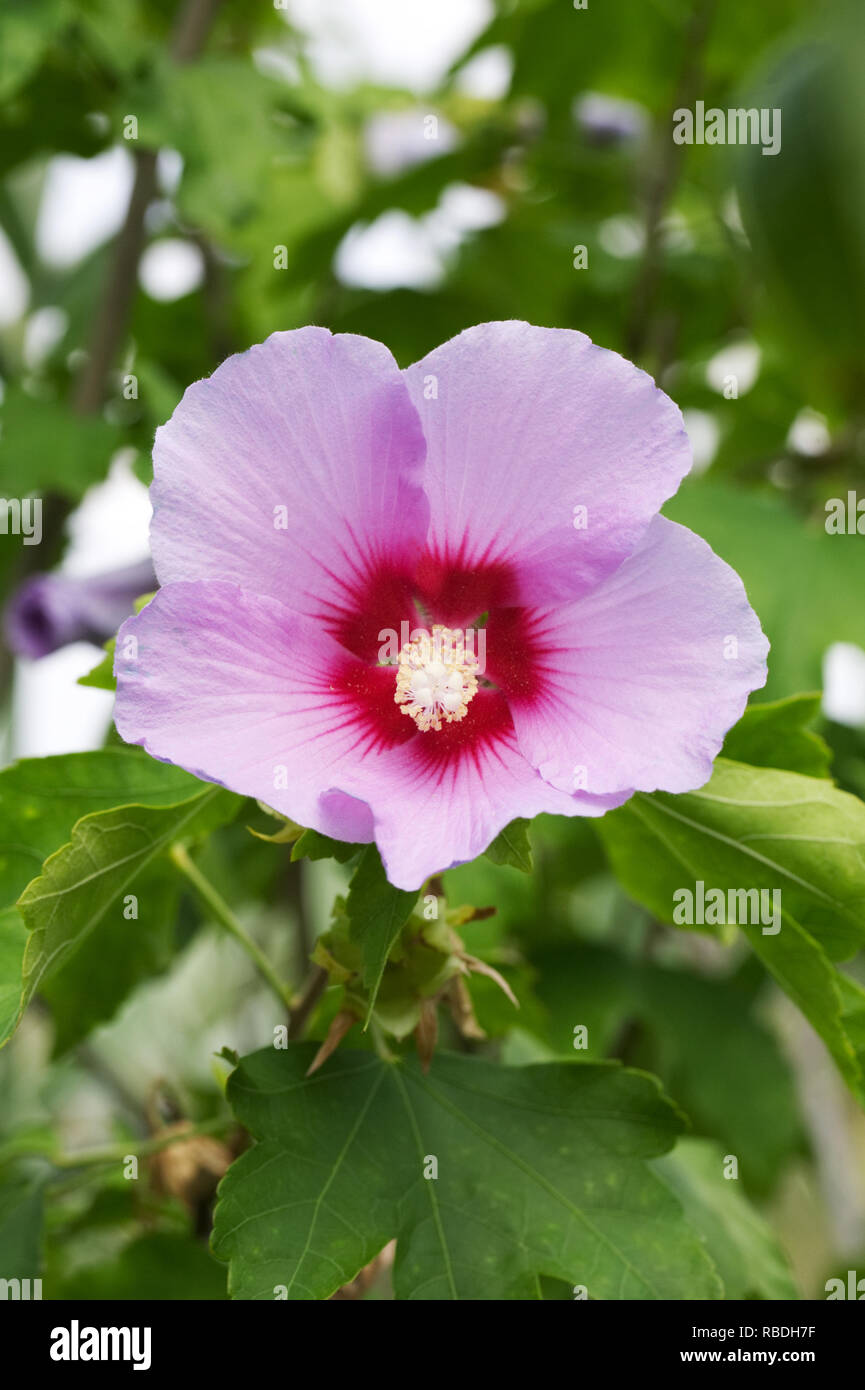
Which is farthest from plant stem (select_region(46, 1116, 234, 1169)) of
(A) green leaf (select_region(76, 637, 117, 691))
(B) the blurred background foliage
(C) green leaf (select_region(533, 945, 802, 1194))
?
(C) green leaf (select_region(533, 945, 802, 1194))

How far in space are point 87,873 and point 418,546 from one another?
215 millimetres

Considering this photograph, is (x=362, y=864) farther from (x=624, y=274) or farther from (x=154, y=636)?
(x=624, y=274)

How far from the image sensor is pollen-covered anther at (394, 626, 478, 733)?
23.7 inches

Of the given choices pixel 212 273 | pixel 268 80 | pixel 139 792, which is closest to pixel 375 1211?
pixel 139 792

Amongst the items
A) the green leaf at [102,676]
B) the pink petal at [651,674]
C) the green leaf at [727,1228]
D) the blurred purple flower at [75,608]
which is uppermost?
the blurred purple flower at [75,608]

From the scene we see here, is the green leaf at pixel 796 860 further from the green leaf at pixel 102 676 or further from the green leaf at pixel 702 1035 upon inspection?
the green leaf at pixel 702 1035

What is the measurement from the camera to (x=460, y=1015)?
653 mm

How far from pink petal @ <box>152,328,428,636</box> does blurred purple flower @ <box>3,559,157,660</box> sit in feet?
1.74

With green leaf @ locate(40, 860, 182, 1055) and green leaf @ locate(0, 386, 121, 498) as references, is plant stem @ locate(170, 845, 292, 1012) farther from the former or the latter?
green leaf @ locate(0, 386, 121, 498)

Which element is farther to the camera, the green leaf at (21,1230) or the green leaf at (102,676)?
the green leaf at (21,1230)

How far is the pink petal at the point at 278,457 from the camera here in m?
0.56

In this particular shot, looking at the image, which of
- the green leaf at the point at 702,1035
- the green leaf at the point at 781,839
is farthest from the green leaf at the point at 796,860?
the green leaf at the point at 702,1035

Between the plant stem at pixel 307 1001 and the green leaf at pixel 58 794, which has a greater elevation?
the green leaf at pixel 58 794

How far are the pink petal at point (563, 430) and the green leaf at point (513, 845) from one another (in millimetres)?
112
